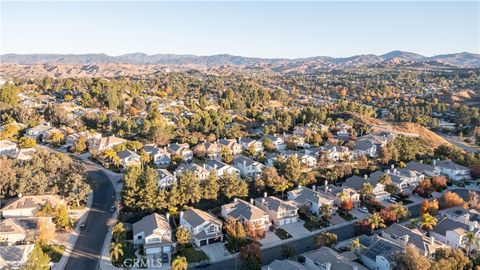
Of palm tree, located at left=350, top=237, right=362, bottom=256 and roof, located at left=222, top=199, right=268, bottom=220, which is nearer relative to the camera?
palm tree, located at left=350, top=237, right=362, bottom=256

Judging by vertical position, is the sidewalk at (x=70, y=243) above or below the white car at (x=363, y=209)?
above

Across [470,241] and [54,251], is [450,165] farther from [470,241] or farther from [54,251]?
[54,251]

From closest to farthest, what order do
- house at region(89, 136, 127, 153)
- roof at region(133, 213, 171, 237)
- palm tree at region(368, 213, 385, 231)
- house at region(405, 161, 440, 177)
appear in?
roof at region(133, 213, 171, 237) → palm tree at region(368, 213, 385, 231) → house at region(405, 161, 440, 177) → house at region(89, 136, 127, 153)

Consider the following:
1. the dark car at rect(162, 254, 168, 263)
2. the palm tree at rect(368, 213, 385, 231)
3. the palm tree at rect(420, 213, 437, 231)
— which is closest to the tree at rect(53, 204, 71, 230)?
the dark car at rect(162, 254, 168, 263)

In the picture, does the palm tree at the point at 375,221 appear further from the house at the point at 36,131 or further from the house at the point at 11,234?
the house at the point at 36,131

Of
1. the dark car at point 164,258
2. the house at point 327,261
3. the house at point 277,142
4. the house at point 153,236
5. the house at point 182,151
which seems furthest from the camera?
the house at point 277,142

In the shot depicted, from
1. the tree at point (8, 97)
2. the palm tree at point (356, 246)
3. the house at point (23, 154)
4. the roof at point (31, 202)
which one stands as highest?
the tree at point (8, 97)

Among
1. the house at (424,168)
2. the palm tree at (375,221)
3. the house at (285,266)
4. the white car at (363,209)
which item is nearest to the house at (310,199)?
the white car at (363,209)

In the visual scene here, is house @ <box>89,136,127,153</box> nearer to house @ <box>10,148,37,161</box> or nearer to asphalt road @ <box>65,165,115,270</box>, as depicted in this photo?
house @ <box>10,148,37,161</box>
